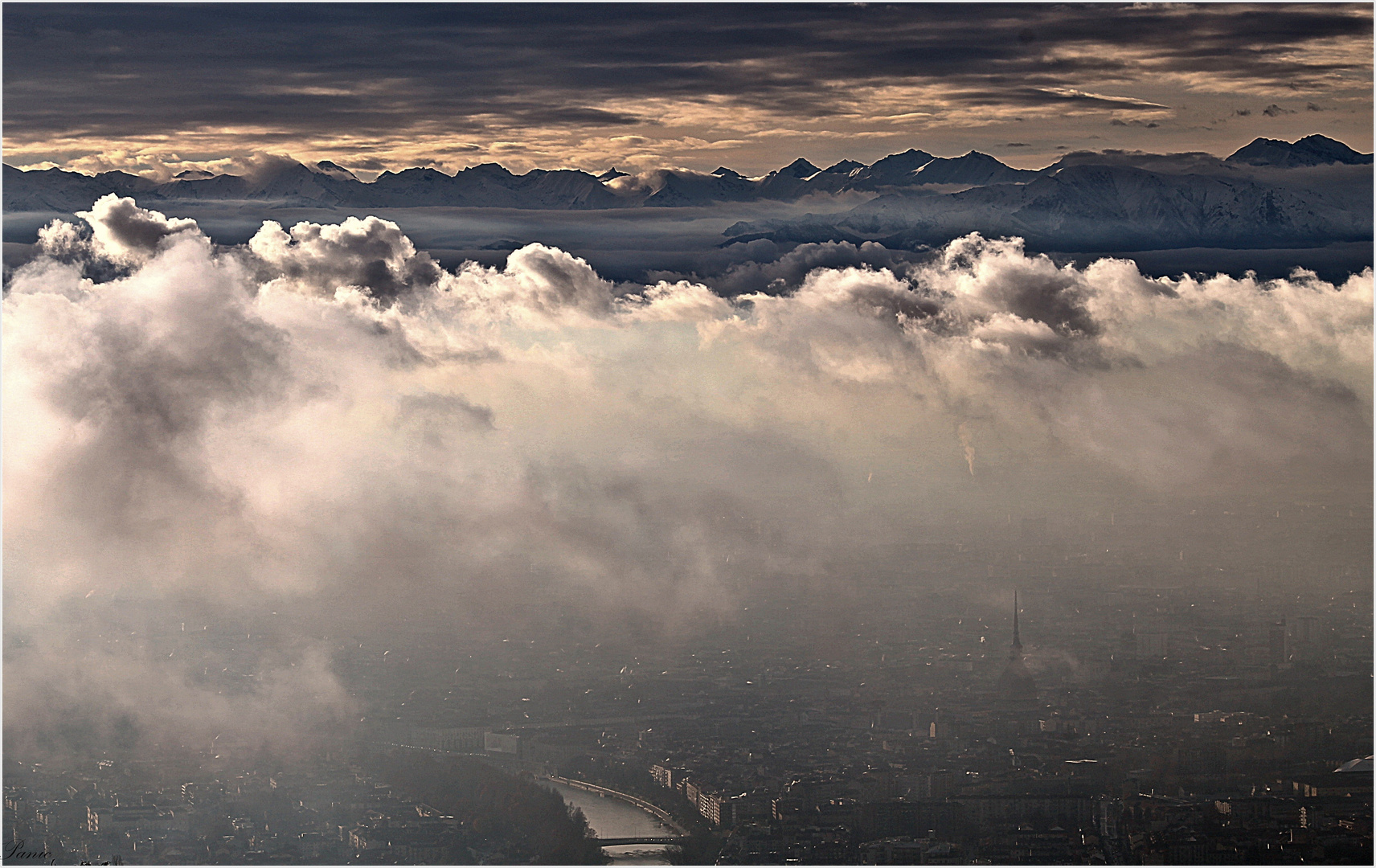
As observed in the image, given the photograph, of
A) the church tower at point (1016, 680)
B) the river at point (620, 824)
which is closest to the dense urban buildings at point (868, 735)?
the church tower at point (1016, 680)

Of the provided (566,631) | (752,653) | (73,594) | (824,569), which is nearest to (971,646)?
(752,653)

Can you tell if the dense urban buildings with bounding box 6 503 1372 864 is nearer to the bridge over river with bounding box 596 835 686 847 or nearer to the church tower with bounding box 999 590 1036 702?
the church tower with bounding box 999 590 1036 702

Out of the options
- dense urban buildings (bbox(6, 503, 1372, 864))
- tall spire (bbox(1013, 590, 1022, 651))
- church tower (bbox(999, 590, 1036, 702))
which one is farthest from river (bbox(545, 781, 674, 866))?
tall spire (bbox(1013, 590, 1022, 651))

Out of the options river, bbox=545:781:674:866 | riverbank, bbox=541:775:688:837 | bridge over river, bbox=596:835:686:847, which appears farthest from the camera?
riverbank, bbox=541:775:688:837

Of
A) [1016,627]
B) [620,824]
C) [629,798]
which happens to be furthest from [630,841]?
[1016,627]

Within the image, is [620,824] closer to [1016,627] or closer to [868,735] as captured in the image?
[868,735]

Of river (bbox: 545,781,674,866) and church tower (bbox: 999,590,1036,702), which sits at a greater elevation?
church tower (bbox: 999,590,1036,702)

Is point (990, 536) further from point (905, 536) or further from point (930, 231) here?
point (930, 231)
